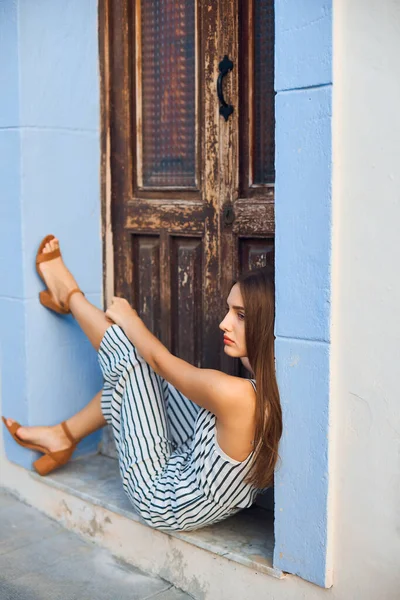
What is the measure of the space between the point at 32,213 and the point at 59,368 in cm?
73

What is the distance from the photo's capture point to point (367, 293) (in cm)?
236

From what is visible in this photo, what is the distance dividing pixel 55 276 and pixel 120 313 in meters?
0.56

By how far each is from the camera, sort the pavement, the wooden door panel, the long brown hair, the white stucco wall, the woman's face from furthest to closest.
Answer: the wooden door panel < the pavement < the woman's face < the long brown hair < the white stucco wall

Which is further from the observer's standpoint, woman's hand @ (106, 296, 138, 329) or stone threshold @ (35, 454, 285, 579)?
woman's hand @ (106, 296, 138, 329)

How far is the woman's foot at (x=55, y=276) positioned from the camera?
3679 mm

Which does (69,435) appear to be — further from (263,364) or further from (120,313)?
(263,364)

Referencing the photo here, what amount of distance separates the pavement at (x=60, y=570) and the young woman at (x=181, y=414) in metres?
0.24

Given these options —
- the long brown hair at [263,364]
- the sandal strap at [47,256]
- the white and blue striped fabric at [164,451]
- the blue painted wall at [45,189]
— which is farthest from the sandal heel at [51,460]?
the long brown hair at [263,364]

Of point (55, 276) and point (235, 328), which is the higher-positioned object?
point (55, 276)

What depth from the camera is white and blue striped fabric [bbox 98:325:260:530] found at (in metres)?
2.85

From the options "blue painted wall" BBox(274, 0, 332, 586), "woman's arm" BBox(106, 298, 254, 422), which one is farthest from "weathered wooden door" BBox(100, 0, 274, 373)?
"blue painted wall" BBox(274, 0, 332, 586)

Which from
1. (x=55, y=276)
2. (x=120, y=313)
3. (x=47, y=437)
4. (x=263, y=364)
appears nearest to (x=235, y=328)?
(x=263, y=364)

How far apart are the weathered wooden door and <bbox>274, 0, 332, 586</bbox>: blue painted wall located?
1.86 feet

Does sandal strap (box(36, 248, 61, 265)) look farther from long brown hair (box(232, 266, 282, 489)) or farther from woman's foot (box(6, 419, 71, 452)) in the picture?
long brown hair (box(232, 266, 282, 489))
